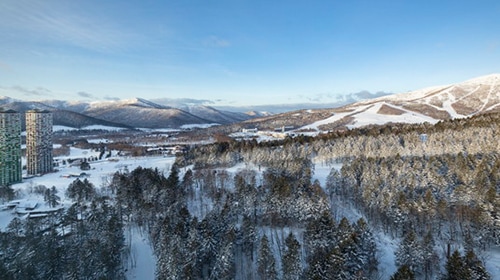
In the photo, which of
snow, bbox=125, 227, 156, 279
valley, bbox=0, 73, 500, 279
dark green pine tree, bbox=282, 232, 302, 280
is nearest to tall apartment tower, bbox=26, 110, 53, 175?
valley, bbox=0, 73, 500, 279

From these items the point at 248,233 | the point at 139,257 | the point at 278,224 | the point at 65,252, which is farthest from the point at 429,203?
the point at 65,252

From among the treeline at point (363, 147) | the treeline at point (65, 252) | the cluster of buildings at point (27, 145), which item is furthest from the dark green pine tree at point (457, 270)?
the cluster of buildings at point (27, 145)

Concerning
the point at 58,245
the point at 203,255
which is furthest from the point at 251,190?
the point at 58,245

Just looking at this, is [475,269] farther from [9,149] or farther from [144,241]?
[9,149]

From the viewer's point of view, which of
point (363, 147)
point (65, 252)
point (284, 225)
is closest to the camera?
point (65, 252)

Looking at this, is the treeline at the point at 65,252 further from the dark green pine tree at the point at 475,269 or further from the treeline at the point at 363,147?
the treeline at the point at 363,147

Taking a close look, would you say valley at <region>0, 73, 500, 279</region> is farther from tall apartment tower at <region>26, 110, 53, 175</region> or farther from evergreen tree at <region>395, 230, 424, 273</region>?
tall apartment tower at <region>26, 110, 53, 175</region>
